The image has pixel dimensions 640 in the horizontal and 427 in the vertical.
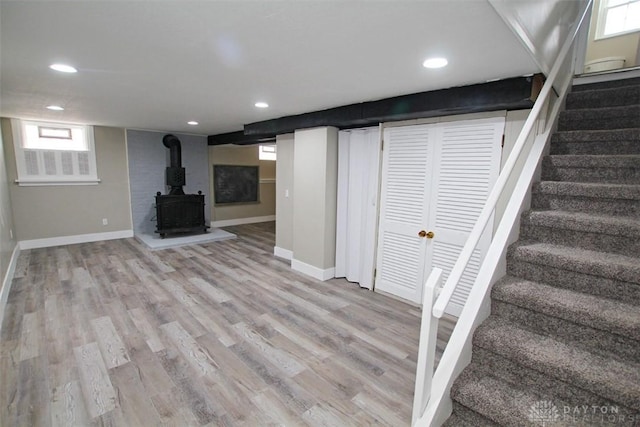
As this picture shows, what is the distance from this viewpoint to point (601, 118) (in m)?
2.50

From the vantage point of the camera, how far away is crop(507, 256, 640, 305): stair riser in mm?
1488

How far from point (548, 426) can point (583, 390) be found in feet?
0.78

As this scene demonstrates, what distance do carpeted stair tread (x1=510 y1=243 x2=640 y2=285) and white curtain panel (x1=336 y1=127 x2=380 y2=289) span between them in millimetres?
1946

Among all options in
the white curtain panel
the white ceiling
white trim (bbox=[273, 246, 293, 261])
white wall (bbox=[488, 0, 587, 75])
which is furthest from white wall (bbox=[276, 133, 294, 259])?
white wall (bbox=[488, 0, 587, 75])

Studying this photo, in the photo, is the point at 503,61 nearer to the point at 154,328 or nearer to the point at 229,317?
the point at 229,317

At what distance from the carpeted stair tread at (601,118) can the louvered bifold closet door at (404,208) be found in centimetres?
114

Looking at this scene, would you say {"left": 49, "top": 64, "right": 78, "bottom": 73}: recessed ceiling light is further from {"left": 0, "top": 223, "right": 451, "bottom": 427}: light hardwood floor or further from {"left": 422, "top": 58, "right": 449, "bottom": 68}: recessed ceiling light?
{"left": 422, "top": 58, "right": 449, "bottom": 68}: recessed ceiling light

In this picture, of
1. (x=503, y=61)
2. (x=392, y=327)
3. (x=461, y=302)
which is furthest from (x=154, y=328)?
(x=503, y=61)

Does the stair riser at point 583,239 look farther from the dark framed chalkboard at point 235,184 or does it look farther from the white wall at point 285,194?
the dark framed chalkboard at point 235,184

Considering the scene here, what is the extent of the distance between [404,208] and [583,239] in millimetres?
1685

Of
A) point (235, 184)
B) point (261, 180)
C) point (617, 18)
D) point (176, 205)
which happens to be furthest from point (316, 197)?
point (617, 18)

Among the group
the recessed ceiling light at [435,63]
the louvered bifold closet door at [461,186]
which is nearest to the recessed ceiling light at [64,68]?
the recessed ceiling light at [435,63]

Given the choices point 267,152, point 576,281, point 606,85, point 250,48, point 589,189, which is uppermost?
point 606,85

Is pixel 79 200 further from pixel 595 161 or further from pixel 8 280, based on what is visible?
pixel 595 161
